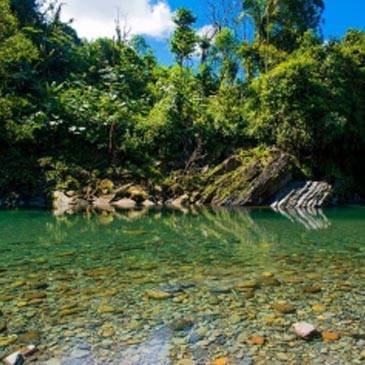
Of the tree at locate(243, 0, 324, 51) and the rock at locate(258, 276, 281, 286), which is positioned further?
the tree at locate(243, 0, 324, 51)

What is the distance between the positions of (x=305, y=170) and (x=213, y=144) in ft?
21.0

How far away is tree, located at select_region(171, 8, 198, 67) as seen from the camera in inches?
1805

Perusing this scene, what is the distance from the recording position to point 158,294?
25.1ft

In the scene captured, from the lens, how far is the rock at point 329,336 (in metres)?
5.59

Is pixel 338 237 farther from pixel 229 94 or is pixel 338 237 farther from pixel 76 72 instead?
pixel 76 72

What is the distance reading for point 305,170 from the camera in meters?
31.0

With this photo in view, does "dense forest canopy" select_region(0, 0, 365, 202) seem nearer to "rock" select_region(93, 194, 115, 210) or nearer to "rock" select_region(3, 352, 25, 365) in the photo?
"rock" select_region(93, 194, 115, 210)

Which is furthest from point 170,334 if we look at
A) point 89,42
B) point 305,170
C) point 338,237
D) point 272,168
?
point 89,42

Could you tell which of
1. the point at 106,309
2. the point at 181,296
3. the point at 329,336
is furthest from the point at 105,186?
the point at 329,336

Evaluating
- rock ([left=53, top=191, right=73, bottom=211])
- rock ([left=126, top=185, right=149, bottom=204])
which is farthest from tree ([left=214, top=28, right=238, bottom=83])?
rock ([left=53, top=191, right=73, bottom=211])

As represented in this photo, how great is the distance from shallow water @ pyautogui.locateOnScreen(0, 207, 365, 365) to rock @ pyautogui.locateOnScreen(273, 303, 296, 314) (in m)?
0.04

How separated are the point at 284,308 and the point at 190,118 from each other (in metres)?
27.1

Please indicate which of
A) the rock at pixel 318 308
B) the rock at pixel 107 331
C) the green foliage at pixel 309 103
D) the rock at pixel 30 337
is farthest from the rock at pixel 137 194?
the rock at pixel 30 337

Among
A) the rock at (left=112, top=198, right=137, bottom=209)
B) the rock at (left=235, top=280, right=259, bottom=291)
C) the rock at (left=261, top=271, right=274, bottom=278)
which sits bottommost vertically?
the rock at (left=235, top=280, right=259, bottom=291)
